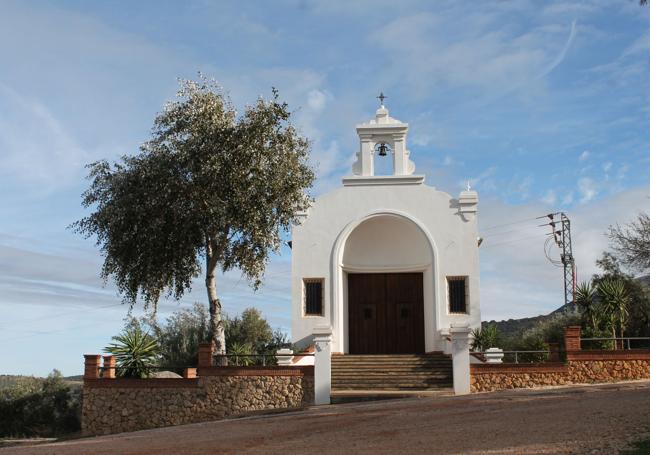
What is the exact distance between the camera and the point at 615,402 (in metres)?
14.0

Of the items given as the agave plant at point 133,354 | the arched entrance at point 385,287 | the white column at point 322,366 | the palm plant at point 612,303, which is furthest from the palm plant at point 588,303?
the agave plant at point 133,354

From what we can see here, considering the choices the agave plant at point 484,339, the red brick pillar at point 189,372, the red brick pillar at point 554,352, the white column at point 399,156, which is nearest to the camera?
the red brick pillar at point 554,352

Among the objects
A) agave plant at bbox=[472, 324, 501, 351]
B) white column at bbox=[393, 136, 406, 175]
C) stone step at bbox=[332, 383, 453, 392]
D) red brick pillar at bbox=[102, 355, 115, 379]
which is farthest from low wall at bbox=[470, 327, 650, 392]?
red brick pillar at bbox=[102, 355, 115, 379]

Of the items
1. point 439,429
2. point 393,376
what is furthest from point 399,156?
point 439,429

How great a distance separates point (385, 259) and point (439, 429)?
43.6 feet

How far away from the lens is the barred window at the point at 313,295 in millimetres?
23859

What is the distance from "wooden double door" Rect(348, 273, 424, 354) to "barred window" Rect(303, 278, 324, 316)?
1771 millimetres

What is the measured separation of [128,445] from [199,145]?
32.6 ft

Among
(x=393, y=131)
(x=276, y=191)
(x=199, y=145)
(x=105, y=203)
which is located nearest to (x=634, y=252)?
(x=393, y=131)

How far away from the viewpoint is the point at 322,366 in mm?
19578

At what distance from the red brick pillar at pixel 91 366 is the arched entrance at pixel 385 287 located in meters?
8.30

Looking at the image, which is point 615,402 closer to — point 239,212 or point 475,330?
point 475,330

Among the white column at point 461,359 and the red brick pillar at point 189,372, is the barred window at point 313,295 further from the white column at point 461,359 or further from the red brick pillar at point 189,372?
the white column at point 461,359

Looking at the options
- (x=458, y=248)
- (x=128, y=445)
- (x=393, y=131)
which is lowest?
(x=128, y=445)
